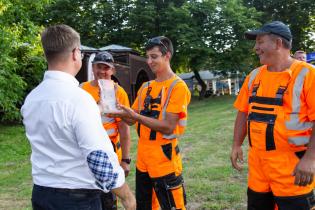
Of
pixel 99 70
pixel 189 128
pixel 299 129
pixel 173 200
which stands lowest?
pixel 189 128

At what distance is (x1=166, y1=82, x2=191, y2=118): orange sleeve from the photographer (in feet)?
12.6

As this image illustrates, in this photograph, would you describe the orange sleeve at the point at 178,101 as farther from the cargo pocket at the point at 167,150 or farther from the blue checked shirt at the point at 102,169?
the blue checked shirt at the point at 102,169

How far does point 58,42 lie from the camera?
7.55ft

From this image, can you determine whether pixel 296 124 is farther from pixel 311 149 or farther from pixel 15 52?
pixel 15 52

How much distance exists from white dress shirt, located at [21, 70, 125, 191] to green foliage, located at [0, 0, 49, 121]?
32.6 feet

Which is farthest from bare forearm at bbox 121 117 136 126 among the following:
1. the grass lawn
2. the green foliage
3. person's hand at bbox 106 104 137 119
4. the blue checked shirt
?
the green foliage

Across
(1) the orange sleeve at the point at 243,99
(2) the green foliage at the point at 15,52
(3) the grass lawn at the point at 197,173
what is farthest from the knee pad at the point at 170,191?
(2) the green foliage at the point at 15,52

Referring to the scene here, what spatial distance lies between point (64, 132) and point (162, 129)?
166 cm

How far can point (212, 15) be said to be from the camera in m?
31.3

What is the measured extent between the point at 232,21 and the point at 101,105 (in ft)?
94.3

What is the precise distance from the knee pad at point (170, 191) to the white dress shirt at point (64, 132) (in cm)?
158

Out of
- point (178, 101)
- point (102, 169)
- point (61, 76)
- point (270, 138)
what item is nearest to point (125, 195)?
point (102, 169)

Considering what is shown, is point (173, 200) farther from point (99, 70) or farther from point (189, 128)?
point (189, 128)

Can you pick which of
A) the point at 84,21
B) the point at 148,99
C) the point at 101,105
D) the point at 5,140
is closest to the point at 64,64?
the point at 101,105
